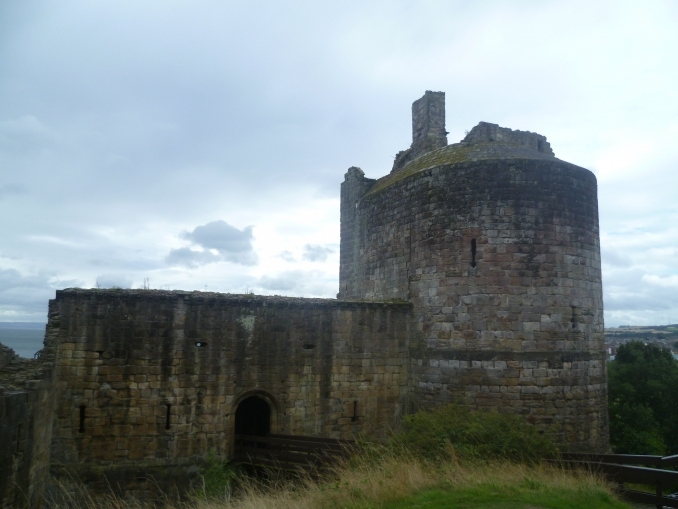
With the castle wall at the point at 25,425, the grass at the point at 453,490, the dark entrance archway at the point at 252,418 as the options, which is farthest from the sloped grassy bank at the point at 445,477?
the dark entrance archway at the point at 252,418

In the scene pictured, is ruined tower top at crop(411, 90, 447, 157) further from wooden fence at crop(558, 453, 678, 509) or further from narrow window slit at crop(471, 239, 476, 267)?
wooden fence at crop(558, 453, 678, 509)

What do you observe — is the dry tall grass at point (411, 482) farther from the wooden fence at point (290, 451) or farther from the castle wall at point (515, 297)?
the castle wall at point (515, 297)

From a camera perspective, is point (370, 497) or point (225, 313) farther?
point (225, 313)

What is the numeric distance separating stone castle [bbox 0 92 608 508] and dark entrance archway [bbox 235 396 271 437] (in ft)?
0.16

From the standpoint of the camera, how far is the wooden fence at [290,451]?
1153 cm

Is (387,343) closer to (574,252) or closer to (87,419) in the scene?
(574,252)

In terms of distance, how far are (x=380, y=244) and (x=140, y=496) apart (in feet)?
29.9

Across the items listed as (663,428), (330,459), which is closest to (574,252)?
(330,459)

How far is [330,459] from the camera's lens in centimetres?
1144

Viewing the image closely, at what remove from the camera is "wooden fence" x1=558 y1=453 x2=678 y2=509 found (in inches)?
304

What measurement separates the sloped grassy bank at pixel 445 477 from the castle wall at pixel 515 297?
1.03 meters

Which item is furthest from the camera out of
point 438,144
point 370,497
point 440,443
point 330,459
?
point 438,144

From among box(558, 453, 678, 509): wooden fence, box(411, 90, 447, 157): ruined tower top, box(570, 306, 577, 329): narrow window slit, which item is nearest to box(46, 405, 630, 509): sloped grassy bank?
box(558, 453, 678, 509): wooden fence

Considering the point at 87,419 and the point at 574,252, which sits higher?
the point at 574,252
